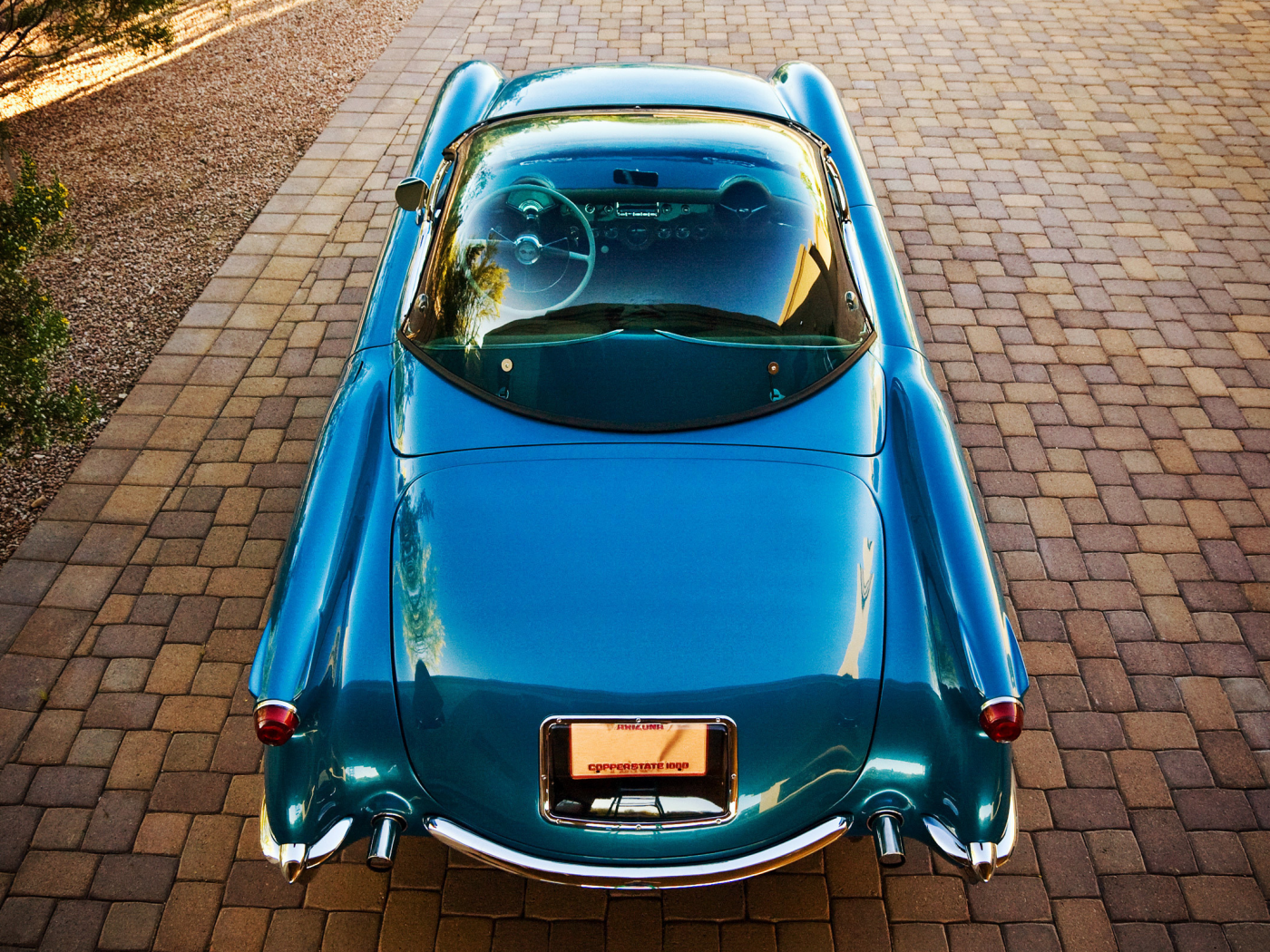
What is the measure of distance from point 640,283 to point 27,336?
80.5 inches

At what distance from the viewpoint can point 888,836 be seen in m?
2.05

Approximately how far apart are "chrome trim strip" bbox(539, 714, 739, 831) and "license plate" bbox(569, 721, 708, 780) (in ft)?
0.04

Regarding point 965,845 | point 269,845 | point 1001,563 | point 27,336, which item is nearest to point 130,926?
point 269,845

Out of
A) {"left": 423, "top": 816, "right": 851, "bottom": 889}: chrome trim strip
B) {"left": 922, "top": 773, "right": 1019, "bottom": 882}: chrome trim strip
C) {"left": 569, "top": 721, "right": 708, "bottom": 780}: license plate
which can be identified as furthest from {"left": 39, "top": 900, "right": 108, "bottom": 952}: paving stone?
{"left": 922, "top": 773, "right": 1019, "bottom": 882}: chrome trim strip

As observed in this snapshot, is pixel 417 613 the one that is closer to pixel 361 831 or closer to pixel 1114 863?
pixel 361 831

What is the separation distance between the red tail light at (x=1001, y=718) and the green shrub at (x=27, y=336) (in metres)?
3.00

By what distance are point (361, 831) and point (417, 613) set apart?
1.83ft

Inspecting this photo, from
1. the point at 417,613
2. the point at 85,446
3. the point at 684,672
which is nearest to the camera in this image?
the point at 684,672

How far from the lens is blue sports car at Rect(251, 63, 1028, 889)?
203cm

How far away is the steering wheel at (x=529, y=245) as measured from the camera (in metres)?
2.66

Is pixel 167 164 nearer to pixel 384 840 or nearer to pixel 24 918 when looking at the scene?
pixel 24 918

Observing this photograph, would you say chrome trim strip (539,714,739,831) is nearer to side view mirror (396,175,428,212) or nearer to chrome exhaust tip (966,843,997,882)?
chrome exhaust tip (966,843,997,882)

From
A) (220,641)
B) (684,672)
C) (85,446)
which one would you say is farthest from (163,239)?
(684,672)

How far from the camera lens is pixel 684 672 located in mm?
2043
